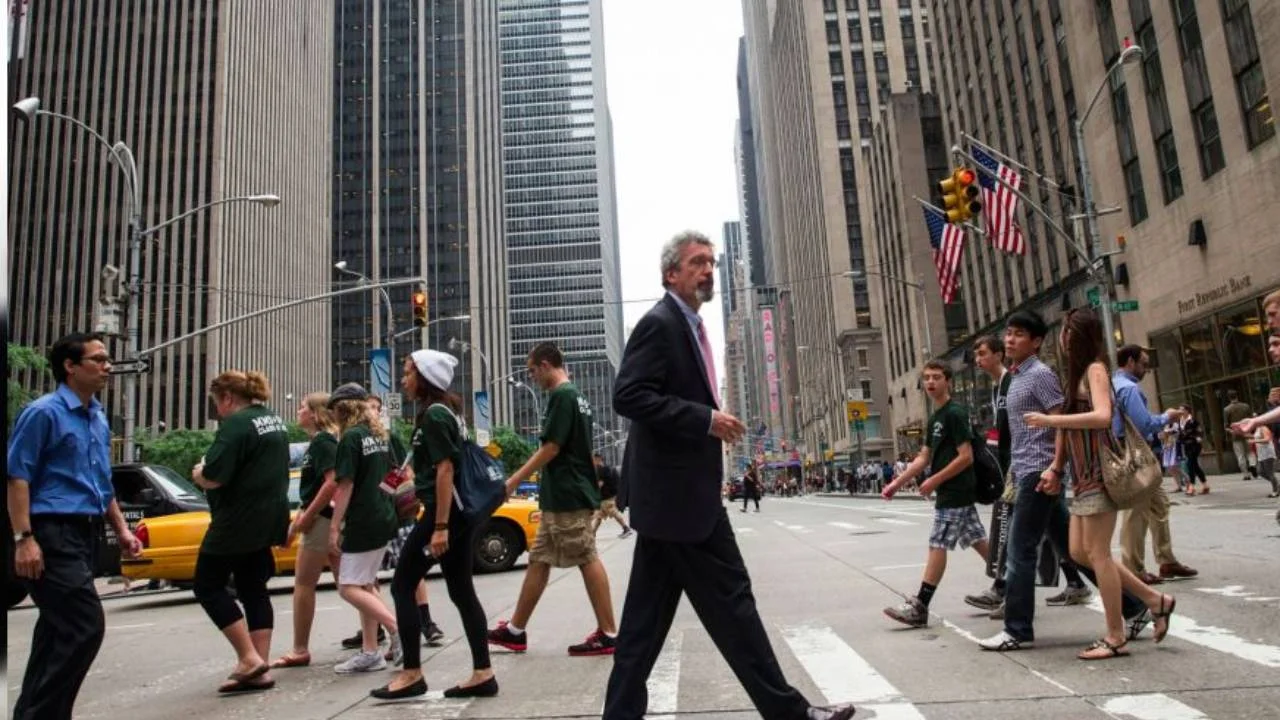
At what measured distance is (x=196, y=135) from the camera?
73.4 metres

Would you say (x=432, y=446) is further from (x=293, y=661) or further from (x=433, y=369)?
(x=293, y=661)

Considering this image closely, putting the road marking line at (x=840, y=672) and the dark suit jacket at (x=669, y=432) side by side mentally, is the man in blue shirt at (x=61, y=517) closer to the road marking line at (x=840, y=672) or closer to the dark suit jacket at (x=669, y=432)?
the dark suit jacket at (x=669, y=432)

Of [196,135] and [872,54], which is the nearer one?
[196,135]

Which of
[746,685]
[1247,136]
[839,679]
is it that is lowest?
[839,679]

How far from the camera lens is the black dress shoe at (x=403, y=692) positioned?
4.88m

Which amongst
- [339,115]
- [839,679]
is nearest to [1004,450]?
[839,679]

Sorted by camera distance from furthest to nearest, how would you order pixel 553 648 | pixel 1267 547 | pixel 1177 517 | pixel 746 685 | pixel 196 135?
pixel 196 135 → pixel 1177 517 → pixel 1267 547 → pixel 553 648 → pixel 746 685

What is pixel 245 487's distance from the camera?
566 cm

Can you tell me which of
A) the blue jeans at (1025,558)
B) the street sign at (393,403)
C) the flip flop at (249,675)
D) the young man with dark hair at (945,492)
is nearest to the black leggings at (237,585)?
the flip flop at (249,675)

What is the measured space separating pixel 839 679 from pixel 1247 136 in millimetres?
23878

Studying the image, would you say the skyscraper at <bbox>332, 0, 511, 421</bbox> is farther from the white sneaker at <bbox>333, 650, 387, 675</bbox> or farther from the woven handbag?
the woven handbag

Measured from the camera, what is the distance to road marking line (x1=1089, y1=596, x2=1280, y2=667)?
4707 mm

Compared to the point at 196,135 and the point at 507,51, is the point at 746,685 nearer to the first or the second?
the point at 196,135

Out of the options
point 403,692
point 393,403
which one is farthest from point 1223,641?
point 393,403
